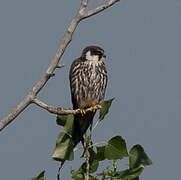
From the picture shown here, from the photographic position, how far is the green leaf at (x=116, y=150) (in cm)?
364

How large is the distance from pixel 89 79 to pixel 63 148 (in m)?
2.97

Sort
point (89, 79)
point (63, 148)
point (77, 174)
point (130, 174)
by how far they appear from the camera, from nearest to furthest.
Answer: point (130, 174), point (77, 174), point (63, 148), point (89, 79)

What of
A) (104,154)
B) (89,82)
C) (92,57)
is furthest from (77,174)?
(92,57)

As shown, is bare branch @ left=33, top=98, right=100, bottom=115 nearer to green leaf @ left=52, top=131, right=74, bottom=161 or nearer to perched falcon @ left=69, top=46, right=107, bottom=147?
green leaf @ left=52, top=131, right=74, bottom=161

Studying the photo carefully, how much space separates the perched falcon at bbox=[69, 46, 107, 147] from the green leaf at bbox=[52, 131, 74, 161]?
2.70 m

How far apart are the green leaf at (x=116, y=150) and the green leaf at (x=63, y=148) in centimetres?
36

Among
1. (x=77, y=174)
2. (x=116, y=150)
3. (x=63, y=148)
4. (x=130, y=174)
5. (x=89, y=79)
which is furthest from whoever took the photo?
(x=89, y=79)

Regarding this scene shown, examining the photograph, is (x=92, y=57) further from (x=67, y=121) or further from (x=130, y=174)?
(x=130, y=174)

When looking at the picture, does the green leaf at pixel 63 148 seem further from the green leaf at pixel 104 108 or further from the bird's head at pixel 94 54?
the bird's head at pixel 94 54

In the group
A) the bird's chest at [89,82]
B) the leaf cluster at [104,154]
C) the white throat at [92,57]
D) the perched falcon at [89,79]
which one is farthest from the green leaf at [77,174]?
the white throat at [92,57]

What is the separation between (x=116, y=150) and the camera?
12.0ft

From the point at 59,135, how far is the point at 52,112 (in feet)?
0.93

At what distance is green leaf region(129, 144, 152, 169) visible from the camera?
137 inches

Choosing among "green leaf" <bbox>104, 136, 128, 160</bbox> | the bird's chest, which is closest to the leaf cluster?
"green leaf" <bbox>104, 136, 128, 160</bbox>
